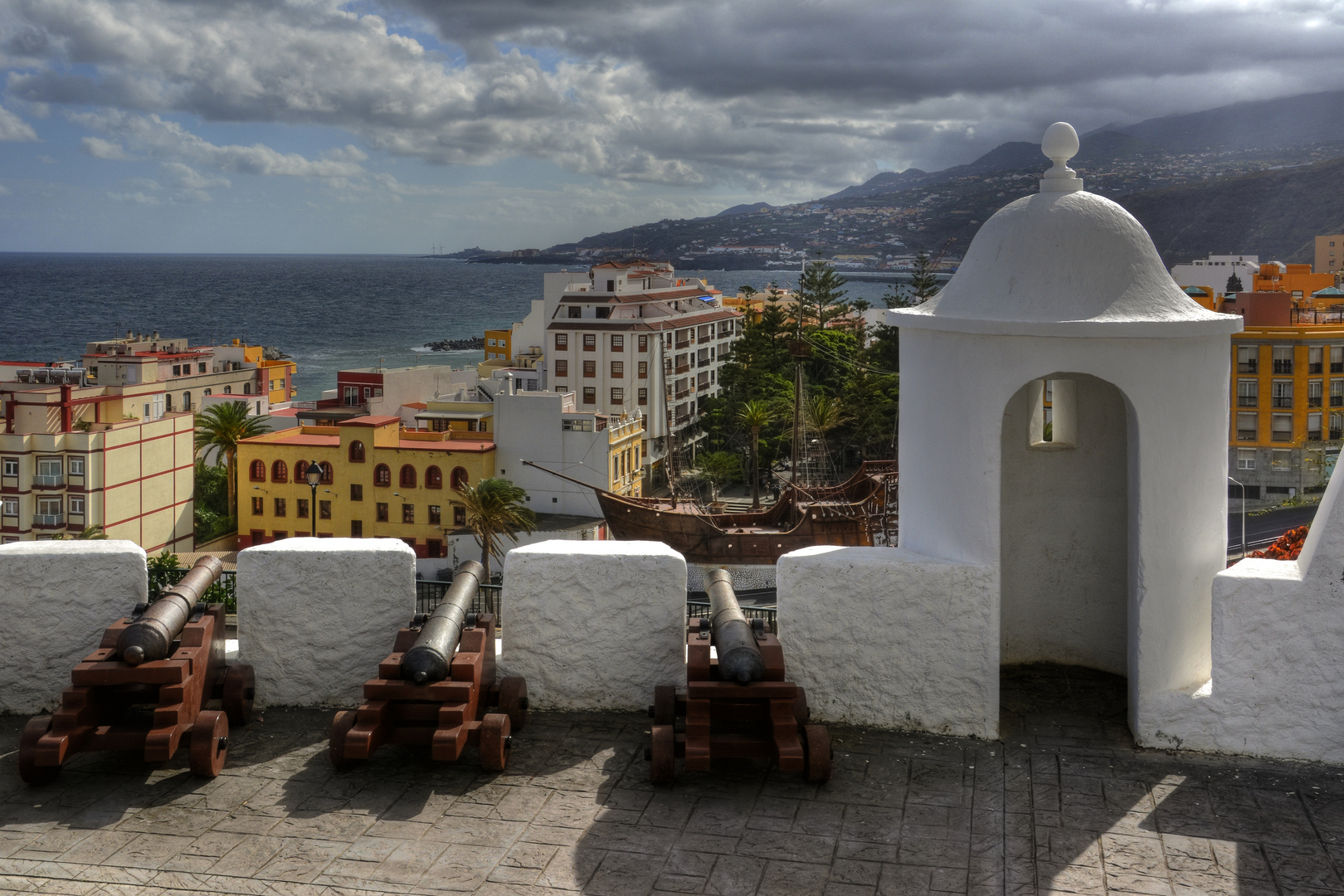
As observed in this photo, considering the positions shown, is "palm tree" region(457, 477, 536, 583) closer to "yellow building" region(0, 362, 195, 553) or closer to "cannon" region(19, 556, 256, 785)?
"yellow building" region(0, 362, 195, 553)

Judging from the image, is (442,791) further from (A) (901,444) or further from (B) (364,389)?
(B) (364,389)

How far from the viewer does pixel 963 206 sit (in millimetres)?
110812

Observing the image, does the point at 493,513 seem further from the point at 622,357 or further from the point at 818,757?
the point at 818,757

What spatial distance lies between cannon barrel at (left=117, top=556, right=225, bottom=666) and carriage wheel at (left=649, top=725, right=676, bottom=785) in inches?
77.2

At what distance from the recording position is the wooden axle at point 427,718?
14.7 feet

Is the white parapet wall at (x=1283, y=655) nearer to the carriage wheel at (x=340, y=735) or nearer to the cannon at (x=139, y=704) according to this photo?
the carriage wheel at (x=340, y=735)

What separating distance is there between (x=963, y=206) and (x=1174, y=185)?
18533 mm

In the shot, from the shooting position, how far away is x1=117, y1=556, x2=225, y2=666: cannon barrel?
457 cm

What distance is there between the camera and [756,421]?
48875mm

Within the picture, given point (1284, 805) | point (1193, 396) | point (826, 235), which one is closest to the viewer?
point (1284, 805)

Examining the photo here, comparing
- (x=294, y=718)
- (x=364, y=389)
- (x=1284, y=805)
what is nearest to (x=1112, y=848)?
(x=1284, y=805)

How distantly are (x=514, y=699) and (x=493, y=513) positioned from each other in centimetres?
3034

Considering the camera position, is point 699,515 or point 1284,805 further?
point 699,515

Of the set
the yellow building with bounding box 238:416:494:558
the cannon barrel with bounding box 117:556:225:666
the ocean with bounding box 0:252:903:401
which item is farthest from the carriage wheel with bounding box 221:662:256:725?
the ocean with bounding box 0:252:903:401
